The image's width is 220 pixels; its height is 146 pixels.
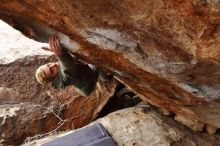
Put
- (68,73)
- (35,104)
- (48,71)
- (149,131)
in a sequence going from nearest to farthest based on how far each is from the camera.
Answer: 1. (68,73)
2. (48,71)
3. (149,131)
4. (35,104)

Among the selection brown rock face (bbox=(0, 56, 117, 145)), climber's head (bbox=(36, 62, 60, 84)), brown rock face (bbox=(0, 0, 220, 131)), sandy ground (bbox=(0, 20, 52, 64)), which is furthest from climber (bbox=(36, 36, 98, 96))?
sandy ground (bbox=(0, 20, 52, 64))

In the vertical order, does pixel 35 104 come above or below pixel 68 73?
below

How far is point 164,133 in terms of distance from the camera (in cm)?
470

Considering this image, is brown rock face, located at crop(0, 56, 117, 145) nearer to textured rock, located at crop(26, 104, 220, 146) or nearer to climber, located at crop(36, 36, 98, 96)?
textured rock, located at crop(26, 104, 220, 146)

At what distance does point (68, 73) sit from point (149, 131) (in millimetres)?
1304

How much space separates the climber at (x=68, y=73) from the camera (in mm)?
4152

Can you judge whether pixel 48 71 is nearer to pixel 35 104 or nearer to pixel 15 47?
pixel 35 104

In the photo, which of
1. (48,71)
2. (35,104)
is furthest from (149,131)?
(35,104)

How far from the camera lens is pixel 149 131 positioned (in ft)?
15.5

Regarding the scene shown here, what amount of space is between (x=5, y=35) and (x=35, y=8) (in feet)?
12.9

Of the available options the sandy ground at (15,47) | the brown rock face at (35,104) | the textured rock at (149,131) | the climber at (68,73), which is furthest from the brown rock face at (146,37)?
the sandy ground at (15,47)

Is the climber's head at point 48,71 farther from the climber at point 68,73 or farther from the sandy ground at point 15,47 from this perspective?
the sandy ground at point 15,47

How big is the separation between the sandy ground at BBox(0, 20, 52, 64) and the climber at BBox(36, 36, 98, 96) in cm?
154

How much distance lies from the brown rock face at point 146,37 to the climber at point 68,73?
22 centimetres
